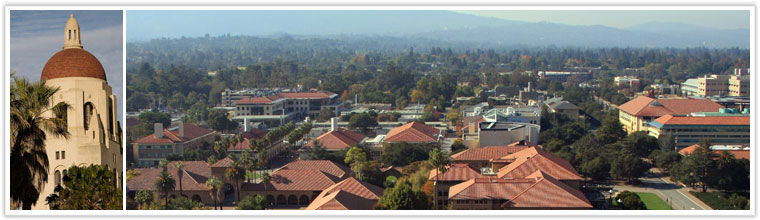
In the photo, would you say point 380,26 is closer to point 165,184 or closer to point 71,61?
point 165,184

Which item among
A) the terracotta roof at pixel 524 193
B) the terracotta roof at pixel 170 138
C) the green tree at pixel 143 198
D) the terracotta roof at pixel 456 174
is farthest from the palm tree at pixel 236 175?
the terracotta roof at pixel 170 138

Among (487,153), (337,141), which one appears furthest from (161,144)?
(487,153)

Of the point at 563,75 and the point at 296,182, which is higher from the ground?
the point at 563,75

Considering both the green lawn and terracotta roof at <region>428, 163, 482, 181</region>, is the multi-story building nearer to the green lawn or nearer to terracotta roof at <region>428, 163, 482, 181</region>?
the green lawn

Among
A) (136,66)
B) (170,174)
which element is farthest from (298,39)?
(170,174)

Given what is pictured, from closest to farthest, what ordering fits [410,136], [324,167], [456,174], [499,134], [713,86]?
[456,174], [324,167], [499,134], [410,136], [713,86]

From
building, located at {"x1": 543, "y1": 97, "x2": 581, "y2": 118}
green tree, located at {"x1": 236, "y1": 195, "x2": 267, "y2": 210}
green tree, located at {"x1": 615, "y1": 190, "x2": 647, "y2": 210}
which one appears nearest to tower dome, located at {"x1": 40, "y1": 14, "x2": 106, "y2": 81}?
green tree, located at {"x1": 236, "y1": 195, "x2": 267, "y2": 210}

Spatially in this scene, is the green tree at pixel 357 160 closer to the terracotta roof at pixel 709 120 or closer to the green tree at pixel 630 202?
the green tree at pixel 630 202
